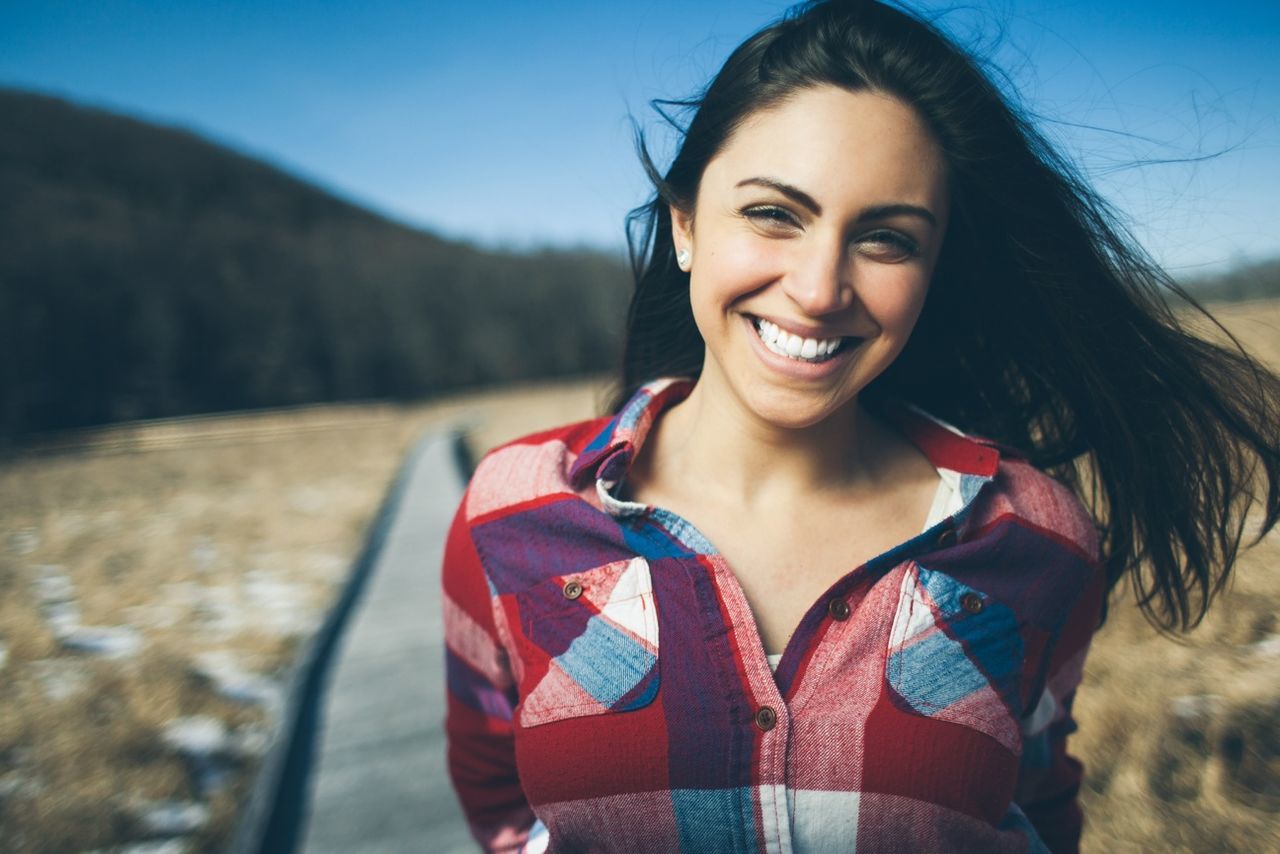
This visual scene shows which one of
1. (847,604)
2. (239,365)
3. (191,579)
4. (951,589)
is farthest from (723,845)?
(239,365)

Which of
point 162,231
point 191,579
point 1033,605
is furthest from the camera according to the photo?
point 162,231

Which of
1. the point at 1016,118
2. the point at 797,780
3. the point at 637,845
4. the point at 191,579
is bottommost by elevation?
the point at 191,579

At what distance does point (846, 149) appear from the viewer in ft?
3.58

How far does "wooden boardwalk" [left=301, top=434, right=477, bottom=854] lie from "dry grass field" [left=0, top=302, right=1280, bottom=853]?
0.87ft

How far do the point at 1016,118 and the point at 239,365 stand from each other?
93.5ft

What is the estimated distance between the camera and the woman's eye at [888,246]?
3.71 feet

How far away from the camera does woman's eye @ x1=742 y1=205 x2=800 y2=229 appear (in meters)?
1.13

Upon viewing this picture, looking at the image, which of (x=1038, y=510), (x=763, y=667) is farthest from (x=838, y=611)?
(x=1038, y=510)

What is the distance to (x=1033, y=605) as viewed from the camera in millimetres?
1199

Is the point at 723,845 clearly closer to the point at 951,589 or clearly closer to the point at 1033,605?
the point at 951,589

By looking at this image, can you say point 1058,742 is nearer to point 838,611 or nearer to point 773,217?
point 838,611

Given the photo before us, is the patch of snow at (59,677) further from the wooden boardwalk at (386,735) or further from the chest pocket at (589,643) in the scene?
the chest pocket at (589,643)

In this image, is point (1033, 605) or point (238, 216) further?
point (238, 216)

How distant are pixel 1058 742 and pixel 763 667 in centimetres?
73
